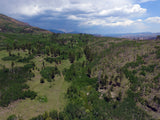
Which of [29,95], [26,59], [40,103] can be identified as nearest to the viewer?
[40,103]

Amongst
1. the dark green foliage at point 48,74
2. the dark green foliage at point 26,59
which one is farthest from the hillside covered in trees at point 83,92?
the dark green foliage at point 26,59

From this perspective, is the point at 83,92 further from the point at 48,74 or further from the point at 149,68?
the point at 149,68

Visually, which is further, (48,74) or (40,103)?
(48,74)

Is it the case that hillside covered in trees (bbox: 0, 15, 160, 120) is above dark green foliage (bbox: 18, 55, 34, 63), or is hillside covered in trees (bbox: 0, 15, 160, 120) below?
below

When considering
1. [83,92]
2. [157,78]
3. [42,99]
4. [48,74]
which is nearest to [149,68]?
[157,78]

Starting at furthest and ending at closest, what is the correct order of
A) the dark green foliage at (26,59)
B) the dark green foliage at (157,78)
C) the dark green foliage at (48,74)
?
1. the dark green foliage at (26,59)
2. the dark green foliage at (48,74)
3. the dark green foliage at (157,78)

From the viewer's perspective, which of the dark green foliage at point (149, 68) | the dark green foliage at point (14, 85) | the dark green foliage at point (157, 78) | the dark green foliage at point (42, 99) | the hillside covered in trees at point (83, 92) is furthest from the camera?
the dark green foliage at point (149, 68)

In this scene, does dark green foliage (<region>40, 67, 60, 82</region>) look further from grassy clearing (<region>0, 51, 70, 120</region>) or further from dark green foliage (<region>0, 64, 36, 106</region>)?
dark green foliage (<region>0, 64, 36, 106</region>)

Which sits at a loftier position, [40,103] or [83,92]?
[83,92]

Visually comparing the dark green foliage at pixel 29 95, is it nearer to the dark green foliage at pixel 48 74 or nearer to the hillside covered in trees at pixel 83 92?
the hillside covered in trees at pixel 83 92

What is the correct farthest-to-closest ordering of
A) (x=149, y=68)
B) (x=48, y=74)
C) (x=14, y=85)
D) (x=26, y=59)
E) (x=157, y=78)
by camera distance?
(x=26, y=59) < (x=48, y=74) < (x=149, y=68) < (x=14, y=85) < (x=157, y=78)

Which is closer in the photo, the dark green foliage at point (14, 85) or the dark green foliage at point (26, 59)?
the dark green foliage at point (14, 85)

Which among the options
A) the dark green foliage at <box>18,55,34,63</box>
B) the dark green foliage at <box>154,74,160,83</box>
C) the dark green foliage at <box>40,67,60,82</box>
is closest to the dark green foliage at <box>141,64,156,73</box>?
the dark green foliage at <box>154,74,160,83</box>
